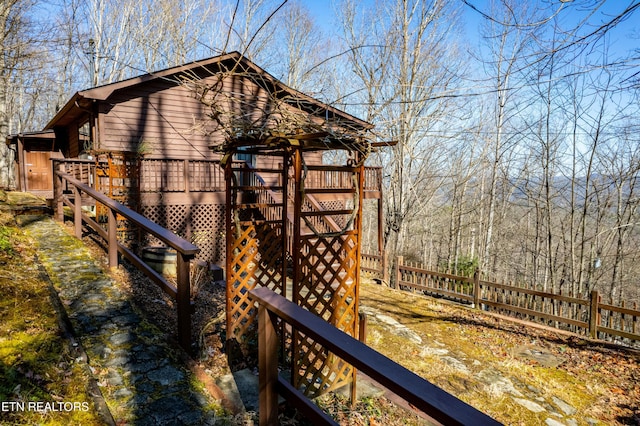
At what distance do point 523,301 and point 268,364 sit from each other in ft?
29.2

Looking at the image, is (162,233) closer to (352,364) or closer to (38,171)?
(352,364)

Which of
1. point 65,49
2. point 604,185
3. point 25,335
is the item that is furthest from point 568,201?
point 65,49

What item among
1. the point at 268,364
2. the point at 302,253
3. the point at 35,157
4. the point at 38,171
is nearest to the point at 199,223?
the point at 302,253

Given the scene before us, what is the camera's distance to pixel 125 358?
290 centimetres

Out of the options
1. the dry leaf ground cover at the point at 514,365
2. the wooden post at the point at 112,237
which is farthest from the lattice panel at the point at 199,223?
the wooden post at the point at 112,237

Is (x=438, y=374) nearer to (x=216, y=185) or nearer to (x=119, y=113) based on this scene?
(x=216, y=185)

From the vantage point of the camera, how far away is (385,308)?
904 centimetres

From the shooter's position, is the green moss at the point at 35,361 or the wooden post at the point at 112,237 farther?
the wooden post at the point at 112,237

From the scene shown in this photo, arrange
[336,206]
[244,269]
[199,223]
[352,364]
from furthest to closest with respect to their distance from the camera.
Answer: [336,206] < [199,223] < [244,269] < [352,364]

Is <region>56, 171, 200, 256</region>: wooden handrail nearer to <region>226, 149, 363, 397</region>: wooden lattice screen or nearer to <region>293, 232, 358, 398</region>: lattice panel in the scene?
<region>226, 149, 363, 397</region>: wooden lattice screen

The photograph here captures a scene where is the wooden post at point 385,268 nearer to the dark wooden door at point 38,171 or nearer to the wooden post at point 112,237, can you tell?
the wooden post at point 112,237

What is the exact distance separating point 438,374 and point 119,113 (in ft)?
35.9

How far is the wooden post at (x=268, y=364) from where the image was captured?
6.49 ft

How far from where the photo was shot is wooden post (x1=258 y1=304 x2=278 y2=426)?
6.49ft
